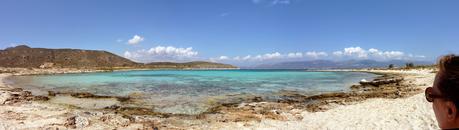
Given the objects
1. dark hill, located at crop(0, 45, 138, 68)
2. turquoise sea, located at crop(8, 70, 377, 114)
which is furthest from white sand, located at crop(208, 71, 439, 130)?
dark hill, located at crop(0, 45, 138, 68)

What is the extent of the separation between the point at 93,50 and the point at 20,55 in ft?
144

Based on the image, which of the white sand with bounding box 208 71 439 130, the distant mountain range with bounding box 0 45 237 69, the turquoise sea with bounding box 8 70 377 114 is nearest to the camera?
the white sand with bounding box 208 71 439 130

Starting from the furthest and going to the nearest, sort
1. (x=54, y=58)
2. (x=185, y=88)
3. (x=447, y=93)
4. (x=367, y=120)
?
(x=54, y=58)
(x=185, y=88)
(x=367, y=120)
(x=447, y=93)

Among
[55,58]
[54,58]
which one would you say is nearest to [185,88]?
[54,58]

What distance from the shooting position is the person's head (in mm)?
1478

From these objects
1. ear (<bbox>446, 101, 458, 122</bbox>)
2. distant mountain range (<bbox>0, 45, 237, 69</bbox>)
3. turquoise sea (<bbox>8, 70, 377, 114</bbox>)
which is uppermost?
distant mountain range (<bbox>0, 45, 237, 69</bbox>)

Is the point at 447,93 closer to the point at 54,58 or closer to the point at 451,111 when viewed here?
the point at 451,111

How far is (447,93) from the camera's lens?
1506 mm

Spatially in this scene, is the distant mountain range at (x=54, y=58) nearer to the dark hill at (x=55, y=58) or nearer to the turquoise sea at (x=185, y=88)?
the dark hill at (x=55, y=58)

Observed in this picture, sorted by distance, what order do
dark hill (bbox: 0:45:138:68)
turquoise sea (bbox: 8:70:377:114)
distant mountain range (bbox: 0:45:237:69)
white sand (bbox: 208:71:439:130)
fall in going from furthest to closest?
dark hill (bbox: 0:45:138:68) → distant mountain range (bbox: 0:45:237:69) → turquoise sea (bbox: 8:70:377:114) → white sand (bbox: 208:71:439:130)

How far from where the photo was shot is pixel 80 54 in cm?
16675

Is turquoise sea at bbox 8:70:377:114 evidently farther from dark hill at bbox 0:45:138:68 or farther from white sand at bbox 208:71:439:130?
dark hill at bbox 0:45:138:68

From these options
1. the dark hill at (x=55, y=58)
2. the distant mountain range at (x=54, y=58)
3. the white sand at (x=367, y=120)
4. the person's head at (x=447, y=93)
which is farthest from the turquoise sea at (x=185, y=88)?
the dark hill at (x=55, y=58)

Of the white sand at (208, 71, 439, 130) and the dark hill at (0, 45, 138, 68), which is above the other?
the dark hill at (0, 45, 138, 68)
